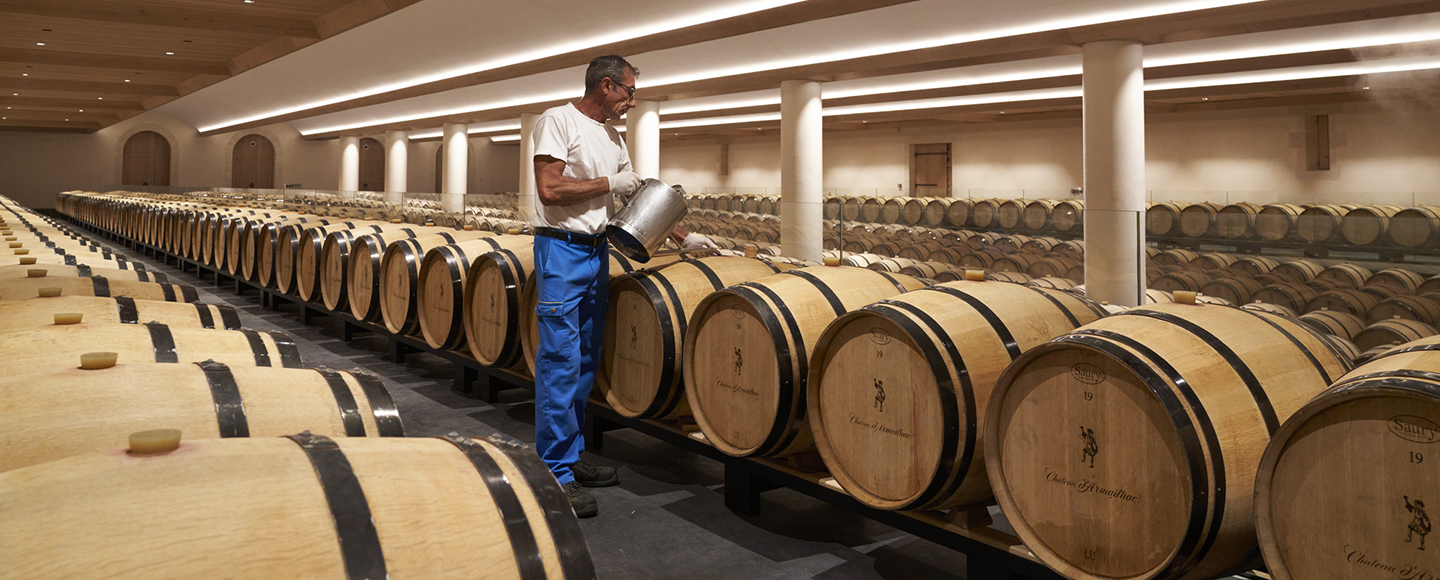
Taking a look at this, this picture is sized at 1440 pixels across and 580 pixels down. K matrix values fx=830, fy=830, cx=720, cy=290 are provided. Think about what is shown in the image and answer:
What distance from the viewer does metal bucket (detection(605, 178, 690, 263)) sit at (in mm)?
3189

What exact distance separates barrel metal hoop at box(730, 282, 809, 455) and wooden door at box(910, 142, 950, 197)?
19.4 meters

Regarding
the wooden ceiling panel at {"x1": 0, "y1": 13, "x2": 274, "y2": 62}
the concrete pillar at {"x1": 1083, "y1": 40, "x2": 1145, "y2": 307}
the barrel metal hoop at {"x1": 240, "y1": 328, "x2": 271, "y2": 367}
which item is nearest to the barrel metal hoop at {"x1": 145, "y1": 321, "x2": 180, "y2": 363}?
the barrel metal hoop at {"x1": 240, "y1": 328, "x2": 271, "y2": 367}

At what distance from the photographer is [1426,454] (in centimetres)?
147

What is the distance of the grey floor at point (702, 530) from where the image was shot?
259cm

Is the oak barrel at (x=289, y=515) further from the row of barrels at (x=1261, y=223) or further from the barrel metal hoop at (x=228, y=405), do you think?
the row of barrels at (x=1261, y=223)

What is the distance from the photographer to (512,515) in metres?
1.10

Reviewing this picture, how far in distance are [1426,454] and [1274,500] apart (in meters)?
0.27

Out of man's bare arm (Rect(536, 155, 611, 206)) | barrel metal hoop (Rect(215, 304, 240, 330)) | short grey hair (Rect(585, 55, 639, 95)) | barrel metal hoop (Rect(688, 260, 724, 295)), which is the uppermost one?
short grey hair (Rect(585, 55, 639, 95))

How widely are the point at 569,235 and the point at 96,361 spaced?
5.69 feet

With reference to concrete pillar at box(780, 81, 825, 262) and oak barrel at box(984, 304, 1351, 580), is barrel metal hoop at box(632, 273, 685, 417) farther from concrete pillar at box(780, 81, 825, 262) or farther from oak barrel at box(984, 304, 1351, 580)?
concrete pillar at box(780, 81, 825, 262)

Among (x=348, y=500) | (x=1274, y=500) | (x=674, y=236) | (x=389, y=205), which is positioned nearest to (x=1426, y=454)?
(x=1274, y=500)

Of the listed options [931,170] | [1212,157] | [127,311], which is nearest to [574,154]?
[127,311]

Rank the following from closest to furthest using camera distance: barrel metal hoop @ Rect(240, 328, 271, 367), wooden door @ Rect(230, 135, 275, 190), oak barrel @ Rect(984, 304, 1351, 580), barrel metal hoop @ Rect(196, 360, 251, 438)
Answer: barrel metal hoop @ Rect(196, 360, 251, 438), oak barrel @ Rect(984, 304, 1351, 580), barrel metal hoop @ Rect(240, 328, 271, 367), wooden door @ Rect(230, 135, 275, 190)

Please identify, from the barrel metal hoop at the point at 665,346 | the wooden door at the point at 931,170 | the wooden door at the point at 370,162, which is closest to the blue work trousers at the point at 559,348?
the barrel metal hoop at the point at 665,346
